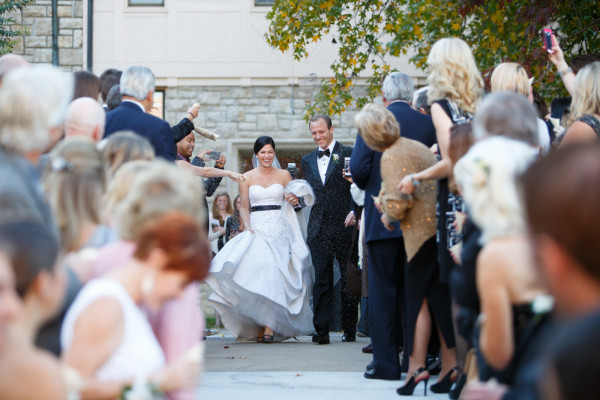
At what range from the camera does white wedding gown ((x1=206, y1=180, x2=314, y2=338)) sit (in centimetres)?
1006

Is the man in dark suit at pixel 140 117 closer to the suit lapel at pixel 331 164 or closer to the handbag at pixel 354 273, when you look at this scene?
the handbag at pixel 354 273

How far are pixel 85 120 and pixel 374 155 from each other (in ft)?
9.10

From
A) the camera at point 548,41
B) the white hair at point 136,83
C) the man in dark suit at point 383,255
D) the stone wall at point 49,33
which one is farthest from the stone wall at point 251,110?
the white hair at point 136,83

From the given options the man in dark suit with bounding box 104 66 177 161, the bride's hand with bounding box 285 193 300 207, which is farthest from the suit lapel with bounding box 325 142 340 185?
the man in dark suit with bounding box 104 66 177 161

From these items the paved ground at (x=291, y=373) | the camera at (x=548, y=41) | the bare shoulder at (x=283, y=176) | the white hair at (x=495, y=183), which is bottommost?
the paved ground at (x=291, y=373)

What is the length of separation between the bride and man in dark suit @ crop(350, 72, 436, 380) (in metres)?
3.21

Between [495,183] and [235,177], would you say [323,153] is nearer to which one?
[235,177]

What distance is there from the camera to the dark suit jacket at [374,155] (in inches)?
272

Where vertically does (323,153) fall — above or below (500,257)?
below

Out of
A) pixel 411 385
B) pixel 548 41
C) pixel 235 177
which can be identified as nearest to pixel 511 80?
pixel 548 41

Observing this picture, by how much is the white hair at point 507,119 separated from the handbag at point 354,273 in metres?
5.50

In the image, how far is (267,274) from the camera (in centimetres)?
1016

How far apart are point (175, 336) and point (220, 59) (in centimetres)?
1420

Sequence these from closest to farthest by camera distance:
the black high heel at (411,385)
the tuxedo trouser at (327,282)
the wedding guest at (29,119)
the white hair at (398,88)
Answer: the wedding guest at (29,119), the black high heel at (411,385), the white hair at (398,88), the tuxedo trouser at (327,282)
